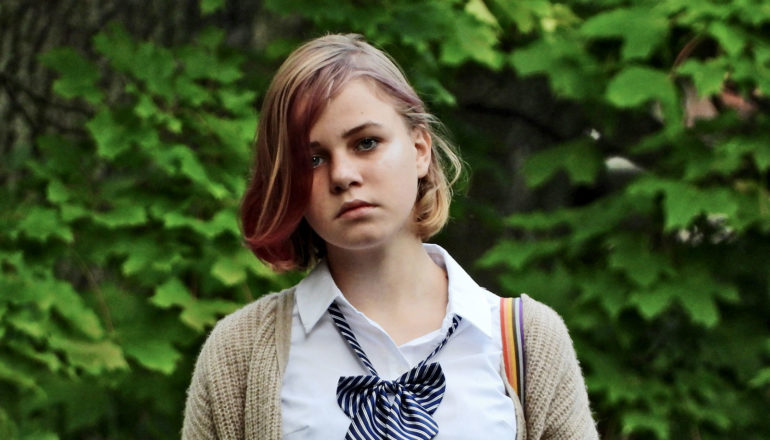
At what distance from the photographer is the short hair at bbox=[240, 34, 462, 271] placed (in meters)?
1.54

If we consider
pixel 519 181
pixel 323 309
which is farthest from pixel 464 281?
pixel 519 181

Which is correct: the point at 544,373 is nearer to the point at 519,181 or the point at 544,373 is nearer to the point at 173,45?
the point at 173,45

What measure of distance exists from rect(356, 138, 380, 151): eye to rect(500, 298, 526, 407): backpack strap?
31 cm

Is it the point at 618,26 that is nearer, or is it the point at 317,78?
the point at 317,78

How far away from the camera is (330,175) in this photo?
1.54 m

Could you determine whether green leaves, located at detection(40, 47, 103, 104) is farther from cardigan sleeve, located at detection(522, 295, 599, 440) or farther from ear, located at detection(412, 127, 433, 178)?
cardigan sleeve, located at detection(522, 295, 599, 440)

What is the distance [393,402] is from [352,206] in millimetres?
275

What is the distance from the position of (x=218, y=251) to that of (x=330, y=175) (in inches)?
73.5

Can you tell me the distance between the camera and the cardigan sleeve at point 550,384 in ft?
5.22

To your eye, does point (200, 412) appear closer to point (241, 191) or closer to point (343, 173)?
point (343, 173)

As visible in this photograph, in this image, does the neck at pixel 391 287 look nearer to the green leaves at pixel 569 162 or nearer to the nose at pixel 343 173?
the nose at pixel 343 173

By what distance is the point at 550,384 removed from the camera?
5.24ft

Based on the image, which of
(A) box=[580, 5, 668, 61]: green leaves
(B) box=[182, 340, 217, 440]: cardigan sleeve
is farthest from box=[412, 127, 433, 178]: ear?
(A) box=[580, 5, 668, 61]: green leaves

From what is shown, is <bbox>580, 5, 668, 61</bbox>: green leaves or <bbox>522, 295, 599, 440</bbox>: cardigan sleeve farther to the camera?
<bbox>580, 5, 668, 61</bbox>: green leaves
